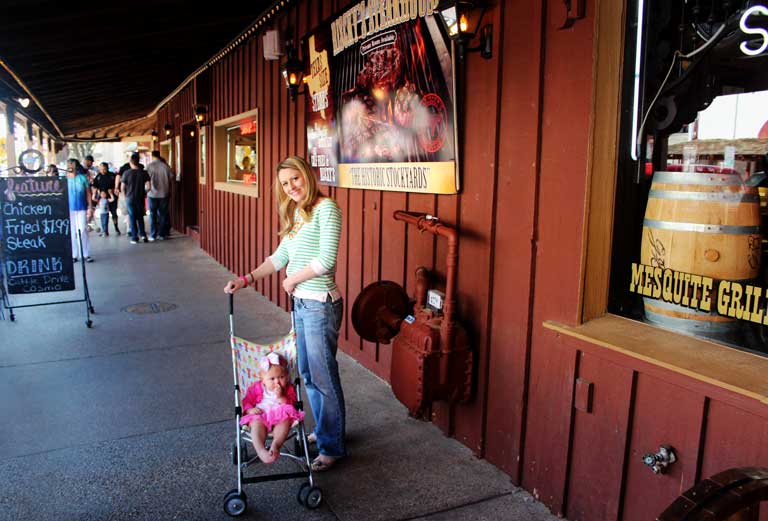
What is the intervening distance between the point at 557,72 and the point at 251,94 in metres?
6.01

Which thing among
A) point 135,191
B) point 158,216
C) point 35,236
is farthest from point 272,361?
point 158,216

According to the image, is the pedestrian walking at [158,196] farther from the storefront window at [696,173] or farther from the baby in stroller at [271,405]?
the storefront window at [696,173]

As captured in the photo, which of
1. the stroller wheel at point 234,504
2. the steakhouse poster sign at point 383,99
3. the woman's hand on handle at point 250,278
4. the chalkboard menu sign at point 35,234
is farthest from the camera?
the chalkboard menu sign at point 35,234

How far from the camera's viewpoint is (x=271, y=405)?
9.84 feet

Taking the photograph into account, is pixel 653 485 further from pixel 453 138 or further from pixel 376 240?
pixel 376 240

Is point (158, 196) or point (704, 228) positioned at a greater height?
point (704, 228)

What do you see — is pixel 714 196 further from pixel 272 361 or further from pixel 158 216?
pixel 158 216

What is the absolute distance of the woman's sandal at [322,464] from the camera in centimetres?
325

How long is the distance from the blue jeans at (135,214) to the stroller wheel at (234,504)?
34.8 ft

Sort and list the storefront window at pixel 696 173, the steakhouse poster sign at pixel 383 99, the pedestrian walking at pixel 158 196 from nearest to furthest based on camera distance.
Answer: the storefront window at pixel 696 173, the steakhouse poster sign at pixel 383 99, the pedestrian walking at pixel 158 196

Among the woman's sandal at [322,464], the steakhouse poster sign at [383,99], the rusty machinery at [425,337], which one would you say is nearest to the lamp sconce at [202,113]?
the steakhouse poster sign at [383,99]

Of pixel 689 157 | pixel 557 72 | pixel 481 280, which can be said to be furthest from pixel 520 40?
pixel 481 280

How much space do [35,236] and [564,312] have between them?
543 centimetres

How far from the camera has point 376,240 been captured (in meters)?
4.70
